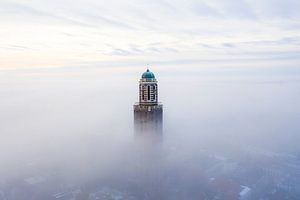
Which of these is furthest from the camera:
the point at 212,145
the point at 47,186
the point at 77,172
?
the point at 212,145

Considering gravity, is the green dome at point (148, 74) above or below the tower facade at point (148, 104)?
above

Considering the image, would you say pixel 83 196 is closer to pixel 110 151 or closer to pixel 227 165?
pixel 110 151

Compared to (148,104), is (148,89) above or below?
above

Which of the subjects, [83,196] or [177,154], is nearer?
[83,196]

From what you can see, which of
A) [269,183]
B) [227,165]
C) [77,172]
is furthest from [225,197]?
[77,172]

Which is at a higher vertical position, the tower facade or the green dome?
the green dome

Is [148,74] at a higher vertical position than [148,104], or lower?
higher

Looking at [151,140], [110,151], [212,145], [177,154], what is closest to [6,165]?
[110,151]

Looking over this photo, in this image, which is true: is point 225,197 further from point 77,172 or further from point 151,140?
point 77,172

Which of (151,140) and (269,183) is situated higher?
(151,140)

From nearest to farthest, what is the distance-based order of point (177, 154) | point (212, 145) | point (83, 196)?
point (83, 196), point (177, 154), point (212, 145)
